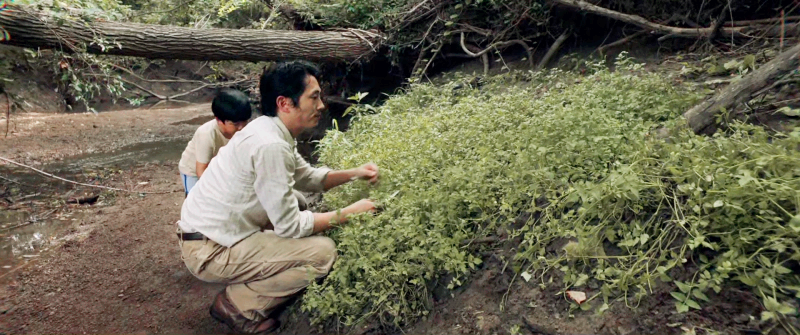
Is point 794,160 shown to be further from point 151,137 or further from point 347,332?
point 151,137

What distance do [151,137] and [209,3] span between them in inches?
133

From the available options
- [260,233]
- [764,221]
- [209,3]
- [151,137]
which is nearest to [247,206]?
[260,233]

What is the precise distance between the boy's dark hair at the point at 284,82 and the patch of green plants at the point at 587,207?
0.84 meters

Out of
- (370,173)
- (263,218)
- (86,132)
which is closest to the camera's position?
(263,218)

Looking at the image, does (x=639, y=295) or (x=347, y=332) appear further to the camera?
(x=347, y=332)

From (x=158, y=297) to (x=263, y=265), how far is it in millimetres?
1382

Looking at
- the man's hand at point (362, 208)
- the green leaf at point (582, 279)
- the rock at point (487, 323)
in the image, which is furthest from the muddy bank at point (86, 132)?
the green leaf at point (582, 279)

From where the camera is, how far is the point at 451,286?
2.64m

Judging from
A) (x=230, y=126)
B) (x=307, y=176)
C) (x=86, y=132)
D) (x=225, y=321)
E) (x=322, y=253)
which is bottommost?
(x=86, y=132)

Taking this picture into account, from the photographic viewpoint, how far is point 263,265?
123 inches

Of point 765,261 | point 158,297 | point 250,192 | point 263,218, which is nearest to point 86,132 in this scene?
point 158,297

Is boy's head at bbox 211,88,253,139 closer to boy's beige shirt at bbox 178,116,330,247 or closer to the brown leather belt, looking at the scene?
boy's beige shirt at bbox 178,116,330,247

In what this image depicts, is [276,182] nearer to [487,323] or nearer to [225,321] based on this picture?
[225,321]

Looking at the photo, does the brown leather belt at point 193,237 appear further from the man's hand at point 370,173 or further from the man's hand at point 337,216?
the man's hand at point 370,173
